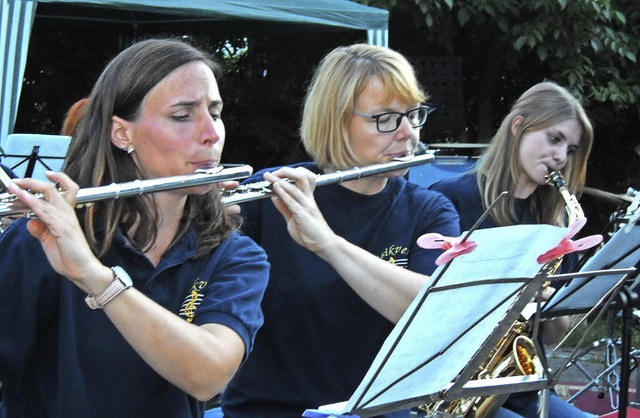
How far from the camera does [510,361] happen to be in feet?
10.9

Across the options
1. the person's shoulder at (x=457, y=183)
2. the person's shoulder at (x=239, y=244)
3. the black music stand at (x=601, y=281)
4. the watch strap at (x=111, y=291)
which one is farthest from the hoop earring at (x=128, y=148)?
the person's shoulder at (x=457, y=183)

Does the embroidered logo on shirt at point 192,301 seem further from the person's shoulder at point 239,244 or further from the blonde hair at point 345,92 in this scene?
the blonde hair at point 345,92

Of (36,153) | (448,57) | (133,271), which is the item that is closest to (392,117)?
(133,271)

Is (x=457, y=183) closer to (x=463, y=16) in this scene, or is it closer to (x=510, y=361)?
(x=510, y=361)

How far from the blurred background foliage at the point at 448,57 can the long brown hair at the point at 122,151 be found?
15.9 ft

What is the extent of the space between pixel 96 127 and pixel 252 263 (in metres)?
0.42

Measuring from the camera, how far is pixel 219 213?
213 cm

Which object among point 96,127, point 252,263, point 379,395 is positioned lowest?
point 379,395

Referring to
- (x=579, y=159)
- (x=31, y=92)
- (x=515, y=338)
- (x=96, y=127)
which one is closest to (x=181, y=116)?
(x=96, y=127)

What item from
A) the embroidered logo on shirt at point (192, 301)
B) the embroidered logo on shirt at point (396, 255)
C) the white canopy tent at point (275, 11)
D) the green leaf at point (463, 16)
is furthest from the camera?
the green leaf at point (463, 16)

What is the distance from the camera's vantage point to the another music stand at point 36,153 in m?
4.52

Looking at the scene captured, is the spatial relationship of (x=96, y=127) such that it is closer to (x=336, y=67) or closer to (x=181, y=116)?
(x=181, y=116)

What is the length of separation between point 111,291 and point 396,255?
102 cm

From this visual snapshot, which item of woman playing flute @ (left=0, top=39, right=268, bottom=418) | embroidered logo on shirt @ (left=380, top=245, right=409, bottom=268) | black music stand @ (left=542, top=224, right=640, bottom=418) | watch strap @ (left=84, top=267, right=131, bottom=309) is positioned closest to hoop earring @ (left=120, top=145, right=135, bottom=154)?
woman playing flute @ (left=0, top=39, right=268, bottom=418)
